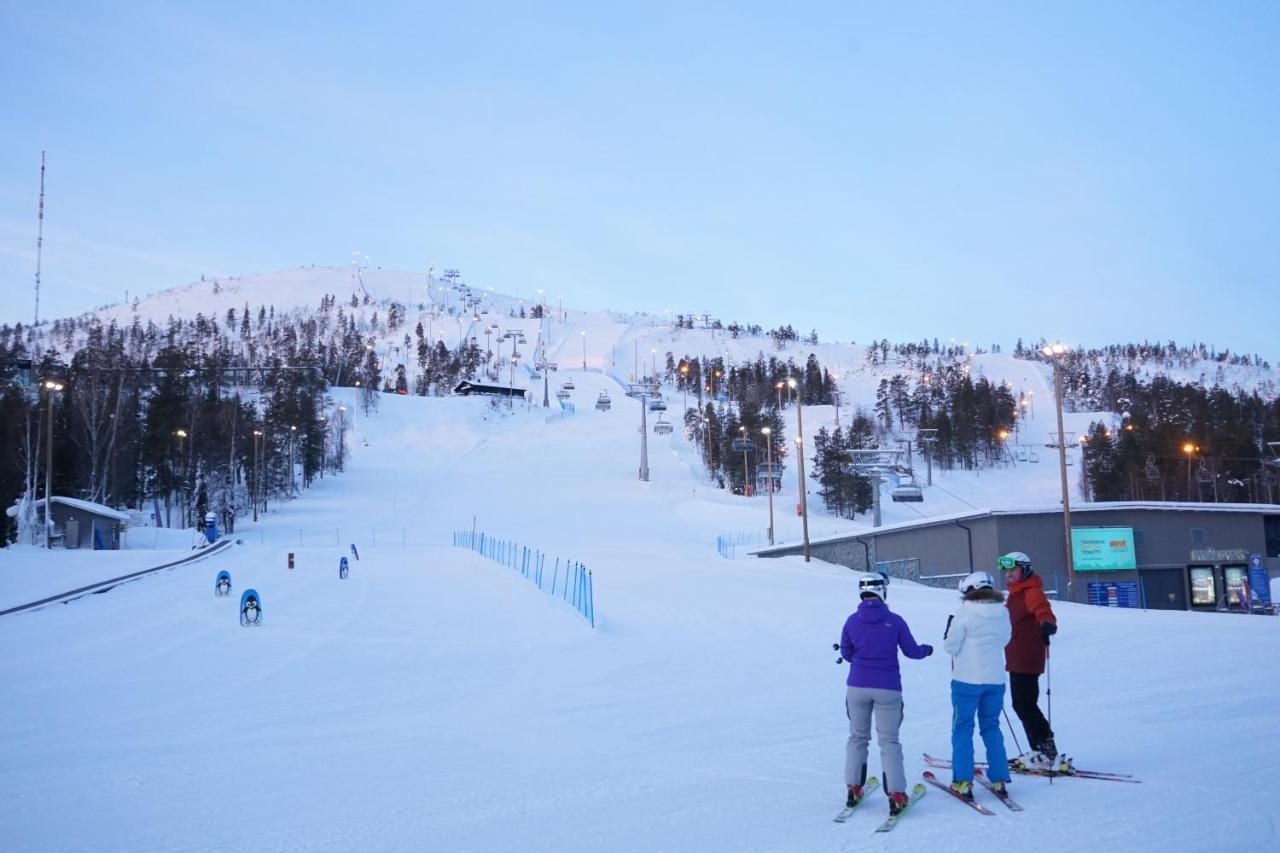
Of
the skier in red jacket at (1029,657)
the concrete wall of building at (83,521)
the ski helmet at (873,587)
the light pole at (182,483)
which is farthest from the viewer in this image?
the light pole at (182,483)

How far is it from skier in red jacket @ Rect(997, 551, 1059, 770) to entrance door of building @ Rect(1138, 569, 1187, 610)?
96.8ft

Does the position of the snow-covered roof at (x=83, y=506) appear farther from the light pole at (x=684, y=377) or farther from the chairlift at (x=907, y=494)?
the light pole at (x=684, y=377)

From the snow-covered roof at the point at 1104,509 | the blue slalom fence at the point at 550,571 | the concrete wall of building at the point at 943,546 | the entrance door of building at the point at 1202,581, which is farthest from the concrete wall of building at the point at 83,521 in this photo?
the entrance door of building at the point at 1202,581

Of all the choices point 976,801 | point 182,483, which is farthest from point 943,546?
point 182,483

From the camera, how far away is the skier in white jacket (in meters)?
5.87

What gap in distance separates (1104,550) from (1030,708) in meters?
28.3

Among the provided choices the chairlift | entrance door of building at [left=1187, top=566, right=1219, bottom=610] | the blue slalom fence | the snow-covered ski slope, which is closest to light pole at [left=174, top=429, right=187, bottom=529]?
the blue slalom fence

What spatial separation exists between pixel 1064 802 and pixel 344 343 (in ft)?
536

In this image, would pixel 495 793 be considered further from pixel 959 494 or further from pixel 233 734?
pixel 959 494

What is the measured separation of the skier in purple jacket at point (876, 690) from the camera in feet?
18.5

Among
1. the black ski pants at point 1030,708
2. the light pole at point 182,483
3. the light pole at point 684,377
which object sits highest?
the light pole at point 684,377

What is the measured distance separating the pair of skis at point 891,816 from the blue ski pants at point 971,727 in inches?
11.4

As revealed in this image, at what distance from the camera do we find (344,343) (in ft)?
518

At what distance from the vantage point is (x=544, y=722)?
9195mm
